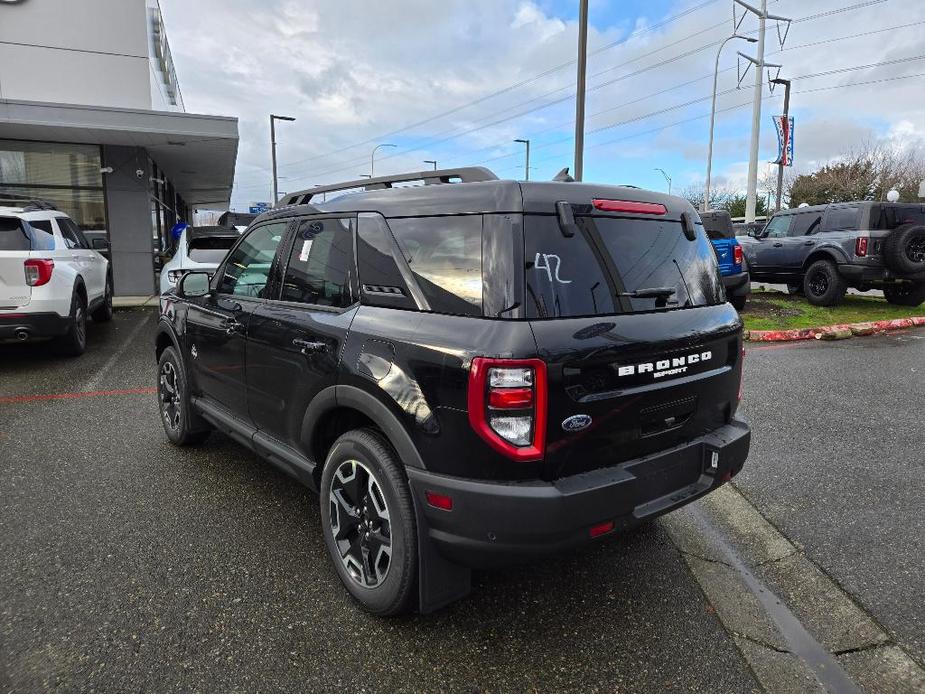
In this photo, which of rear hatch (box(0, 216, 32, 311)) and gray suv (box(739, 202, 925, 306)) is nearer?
rear hatch (box(0, 216, 32, 311))

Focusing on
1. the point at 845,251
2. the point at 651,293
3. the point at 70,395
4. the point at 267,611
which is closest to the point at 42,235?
the point at 70,395

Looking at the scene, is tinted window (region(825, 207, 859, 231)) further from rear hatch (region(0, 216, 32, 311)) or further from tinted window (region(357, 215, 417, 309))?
rear hatch (region(0, 216, 32, 311))

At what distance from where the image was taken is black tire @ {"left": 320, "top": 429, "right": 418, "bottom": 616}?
2.35 metres

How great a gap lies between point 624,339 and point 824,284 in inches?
448

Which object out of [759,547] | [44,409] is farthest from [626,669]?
[44,409]

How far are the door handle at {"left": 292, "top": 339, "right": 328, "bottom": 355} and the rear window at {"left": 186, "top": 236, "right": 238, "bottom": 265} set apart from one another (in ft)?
26.2

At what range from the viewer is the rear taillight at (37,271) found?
6816 mm

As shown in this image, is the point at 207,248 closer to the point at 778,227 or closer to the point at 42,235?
the point at 42,235

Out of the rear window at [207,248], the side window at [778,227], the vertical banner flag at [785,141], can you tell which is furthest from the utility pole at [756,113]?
the rear window at [207,248]

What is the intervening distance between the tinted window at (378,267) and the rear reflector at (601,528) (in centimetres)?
109

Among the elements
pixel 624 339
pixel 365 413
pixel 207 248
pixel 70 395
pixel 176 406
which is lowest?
pixel 70 395

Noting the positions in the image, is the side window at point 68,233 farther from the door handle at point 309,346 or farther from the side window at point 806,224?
the side window at point 806,224

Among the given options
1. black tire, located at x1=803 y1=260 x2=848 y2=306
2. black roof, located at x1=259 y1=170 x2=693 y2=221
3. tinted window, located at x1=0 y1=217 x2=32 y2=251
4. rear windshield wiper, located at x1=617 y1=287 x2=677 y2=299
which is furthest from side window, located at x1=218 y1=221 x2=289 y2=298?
black tire, located at x1=803 y1=260 x2=848 y2=306

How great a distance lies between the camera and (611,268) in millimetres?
2461
